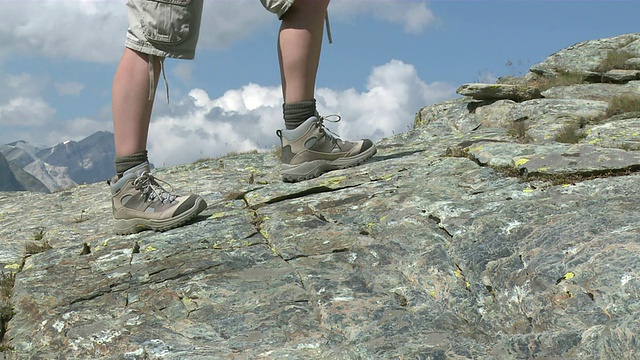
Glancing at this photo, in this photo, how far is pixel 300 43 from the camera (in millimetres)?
5461

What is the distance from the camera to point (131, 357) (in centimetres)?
314

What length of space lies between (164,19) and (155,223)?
1.57 meters

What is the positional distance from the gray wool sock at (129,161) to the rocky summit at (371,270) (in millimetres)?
570

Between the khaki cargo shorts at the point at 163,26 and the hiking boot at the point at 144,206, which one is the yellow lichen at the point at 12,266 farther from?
the khaki cargo shorts at the point at 163,26

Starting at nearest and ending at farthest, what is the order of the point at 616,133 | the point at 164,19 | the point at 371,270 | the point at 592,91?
the point at 371,270
the point at 164,19
the point at 616,133
the point at 592,91

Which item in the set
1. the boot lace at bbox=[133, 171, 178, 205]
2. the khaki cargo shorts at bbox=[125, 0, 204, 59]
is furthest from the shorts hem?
the boot lace at bbox=[133, 171, 178, 205]

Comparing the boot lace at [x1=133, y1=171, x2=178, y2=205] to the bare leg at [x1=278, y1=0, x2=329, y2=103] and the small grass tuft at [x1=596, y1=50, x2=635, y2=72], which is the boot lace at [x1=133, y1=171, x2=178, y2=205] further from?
the small grass tuft at [x1=596, y1=50, x2=635, y2=72]

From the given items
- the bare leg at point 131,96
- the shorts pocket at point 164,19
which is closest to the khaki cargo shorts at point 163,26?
the shorts pocket at point 164,19

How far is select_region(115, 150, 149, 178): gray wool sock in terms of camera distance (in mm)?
4914

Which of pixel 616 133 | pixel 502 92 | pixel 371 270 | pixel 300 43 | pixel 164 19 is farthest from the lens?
pixel 502 92

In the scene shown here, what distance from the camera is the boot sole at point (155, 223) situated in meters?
4.94

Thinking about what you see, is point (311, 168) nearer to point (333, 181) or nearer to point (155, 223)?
point (333, 181)

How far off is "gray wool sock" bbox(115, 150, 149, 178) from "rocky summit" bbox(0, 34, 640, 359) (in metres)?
0.57

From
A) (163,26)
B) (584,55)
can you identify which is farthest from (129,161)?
(584,55)
